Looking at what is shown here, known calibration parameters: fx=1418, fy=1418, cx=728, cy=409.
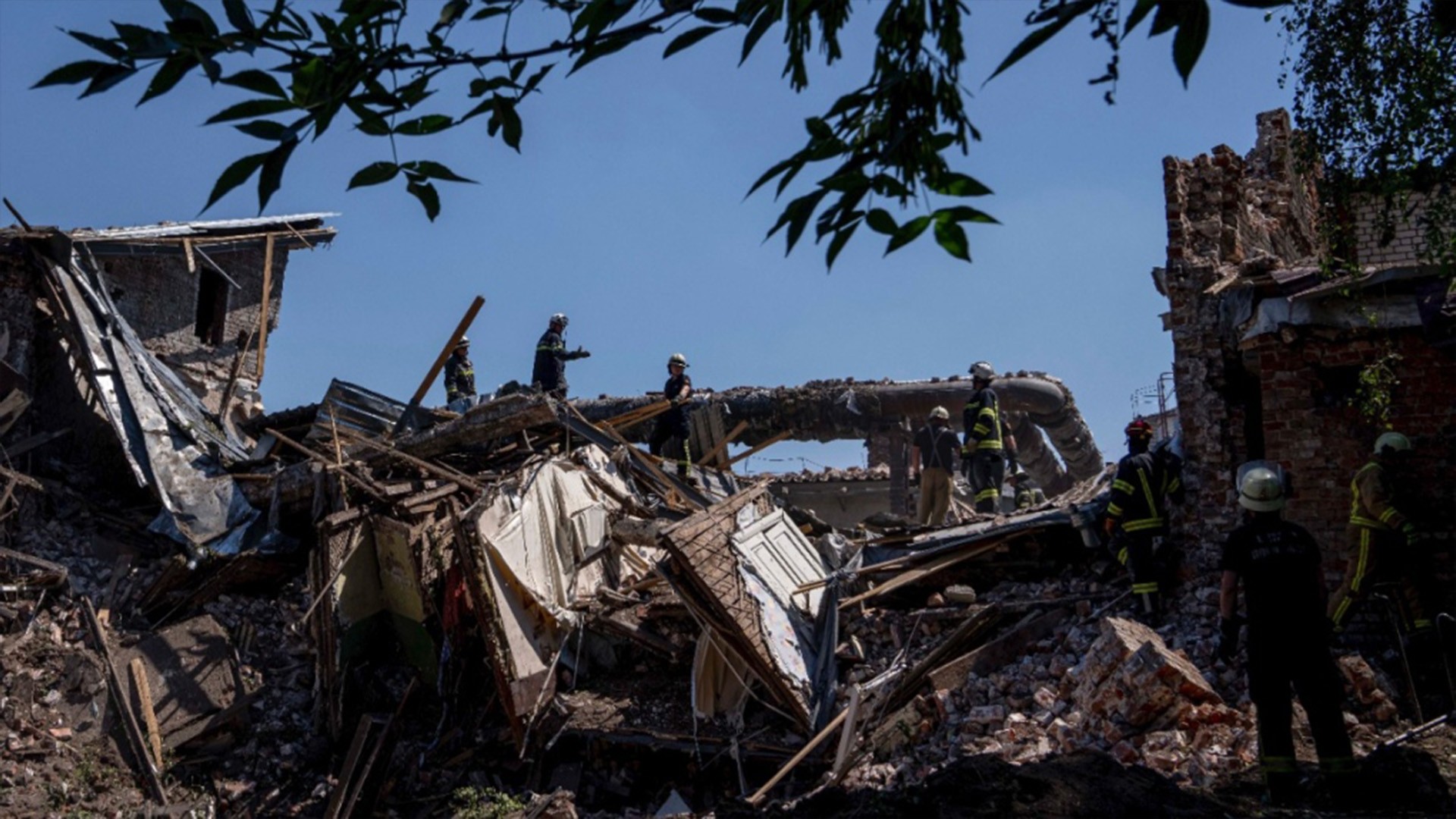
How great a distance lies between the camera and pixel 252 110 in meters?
3.76

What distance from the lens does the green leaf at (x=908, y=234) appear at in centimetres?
358

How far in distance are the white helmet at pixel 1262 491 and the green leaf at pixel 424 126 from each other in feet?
16.0

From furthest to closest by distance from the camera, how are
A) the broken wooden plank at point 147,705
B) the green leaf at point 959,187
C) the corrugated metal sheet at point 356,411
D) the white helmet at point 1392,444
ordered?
the corrugated metal sheet at point 356,411, the broken wooden plank at point 147,705, the white helmet at point 1392,444, the green leaf at point 959,187

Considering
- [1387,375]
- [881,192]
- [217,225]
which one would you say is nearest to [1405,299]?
[1387,375]

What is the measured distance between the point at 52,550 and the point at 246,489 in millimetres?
1993

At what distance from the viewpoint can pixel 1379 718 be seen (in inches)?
326

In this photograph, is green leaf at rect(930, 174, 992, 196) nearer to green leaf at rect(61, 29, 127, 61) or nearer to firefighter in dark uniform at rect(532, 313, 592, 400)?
green leaf at rect(61, 29, 127, 61)

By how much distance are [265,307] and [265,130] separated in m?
16.1

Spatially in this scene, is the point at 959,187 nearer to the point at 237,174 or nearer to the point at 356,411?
the point at 237,174

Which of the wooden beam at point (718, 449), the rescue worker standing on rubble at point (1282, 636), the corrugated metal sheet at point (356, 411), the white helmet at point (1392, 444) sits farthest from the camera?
the wooden beam at point (718, 449)

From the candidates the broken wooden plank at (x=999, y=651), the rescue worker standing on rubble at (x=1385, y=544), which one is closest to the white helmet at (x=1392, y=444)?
the rescue worker standing on rubble at (x=1385, y=544)

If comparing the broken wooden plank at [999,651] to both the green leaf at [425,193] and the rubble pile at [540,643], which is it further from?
the green leaf at [425,193]

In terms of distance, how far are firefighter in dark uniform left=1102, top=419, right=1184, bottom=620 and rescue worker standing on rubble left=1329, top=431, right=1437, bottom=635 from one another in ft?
4.75

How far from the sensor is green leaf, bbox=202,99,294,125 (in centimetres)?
371
